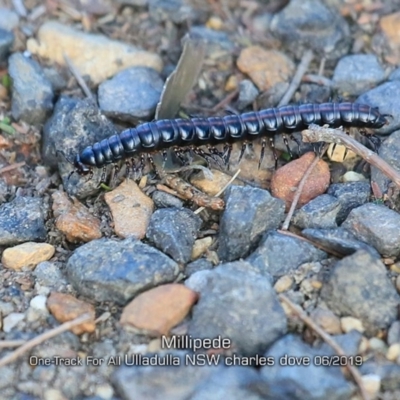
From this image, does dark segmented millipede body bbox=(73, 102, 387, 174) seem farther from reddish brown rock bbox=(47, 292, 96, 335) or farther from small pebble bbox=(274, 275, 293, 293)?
small pebble bbox=(274, 275, 293, 293)

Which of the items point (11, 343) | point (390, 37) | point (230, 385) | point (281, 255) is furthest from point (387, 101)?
point (11, 343)

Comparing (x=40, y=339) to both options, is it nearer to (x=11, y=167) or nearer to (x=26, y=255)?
(x=26, y=255)

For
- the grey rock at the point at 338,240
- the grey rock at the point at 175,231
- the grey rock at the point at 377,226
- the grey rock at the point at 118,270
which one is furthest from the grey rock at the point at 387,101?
the grey rock at the point at 118,270

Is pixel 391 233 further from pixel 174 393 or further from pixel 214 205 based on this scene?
pixel 174 393

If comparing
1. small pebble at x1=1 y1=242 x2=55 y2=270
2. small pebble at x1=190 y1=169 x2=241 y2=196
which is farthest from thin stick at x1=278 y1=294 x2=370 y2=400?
small pebble at x1=1 y1=242 x2=55 y2=270

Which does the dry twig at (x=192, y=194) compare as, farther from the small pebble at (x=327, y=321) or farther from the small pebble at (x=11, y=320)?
the small pebble at (x=11, y=320)

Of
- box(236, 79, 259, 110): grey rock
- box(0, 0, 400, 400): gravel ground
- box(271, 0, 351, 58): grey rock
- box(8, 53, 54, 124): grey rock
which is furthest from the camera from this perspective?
box(271, 0, 351, 58): grey rock

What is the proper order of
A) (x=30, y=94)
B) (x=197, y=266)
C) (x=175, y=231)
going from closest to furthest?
(x=197, y=266) < (x=175, y=231) < (x=30, y=94)
